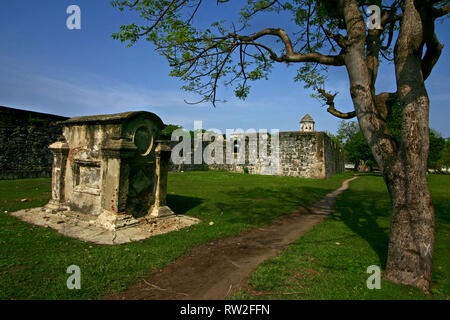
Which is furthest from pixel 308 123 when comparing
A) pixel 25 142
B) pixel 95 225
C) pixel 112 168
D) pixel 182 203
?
pixel 95 225

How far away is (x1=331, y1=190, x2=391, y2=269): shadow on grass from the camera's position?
14.9 feet

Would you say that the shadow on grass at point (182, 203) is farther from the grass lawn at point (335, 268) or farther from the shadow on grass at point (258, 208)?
the grass lawn at point (335, 268)

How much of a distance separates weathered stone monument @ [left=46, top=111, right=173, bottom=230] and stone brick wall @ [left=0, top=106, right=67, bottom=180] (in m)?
9.30

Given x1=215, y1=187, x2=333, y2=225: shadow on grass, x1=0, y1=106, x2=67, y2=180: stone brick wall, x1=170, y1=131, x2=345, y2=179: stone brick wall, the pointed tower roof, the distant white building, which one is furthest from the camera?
the pointed tower roof

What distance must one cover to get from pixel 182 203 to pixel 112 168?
11.4ft

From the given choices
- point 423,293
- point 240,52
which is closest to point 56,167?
point 240,52

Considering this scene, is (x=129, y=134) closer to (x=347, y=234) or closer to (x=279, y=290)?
(x=279, y=290)

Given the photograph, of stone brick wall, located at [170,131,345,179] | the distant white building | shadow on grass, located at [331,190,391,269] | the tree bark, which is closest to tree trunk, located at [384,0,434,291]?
the tree bark

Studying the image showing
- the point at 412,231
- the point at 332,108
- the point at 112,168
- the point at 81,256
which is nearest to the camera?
the point at 412,231

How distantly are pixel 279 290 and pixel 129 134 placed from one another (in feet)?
14.3

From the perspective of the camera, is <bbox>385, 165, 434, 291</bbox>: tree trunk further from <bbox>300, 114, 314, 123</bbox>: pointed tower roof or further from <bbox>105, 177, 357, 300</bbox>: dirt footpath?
<bbox>300, 114, 314, 123</bbox>: pointed tower roof

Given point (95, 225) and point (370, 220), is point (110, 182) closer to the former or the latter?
point (95, 225)

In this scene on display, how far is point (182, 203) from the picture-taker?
324 inches

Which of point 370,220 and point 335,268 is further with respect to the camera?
point 370,220
